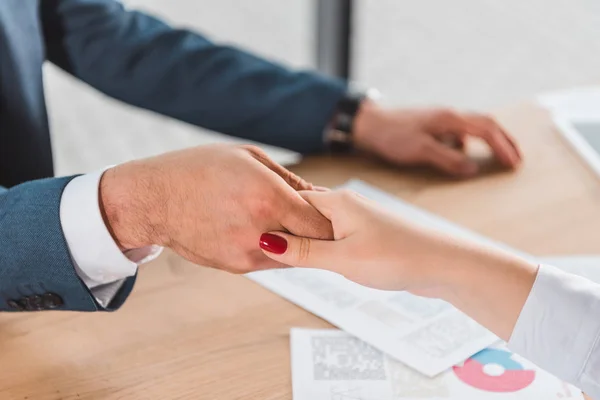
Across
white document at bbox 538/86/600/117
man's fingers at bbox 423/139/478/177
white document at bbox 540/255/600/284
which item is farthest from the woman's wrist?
white document at bbox 538/86/600/117

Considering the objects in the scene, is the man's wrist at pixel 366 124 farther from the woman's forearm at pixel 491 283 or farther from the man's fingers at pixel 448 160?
the woman's forearm at pixel 491 283

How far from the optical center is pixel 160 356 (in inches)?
33.2

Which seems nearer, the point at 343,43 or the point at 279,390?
the point at 279,390

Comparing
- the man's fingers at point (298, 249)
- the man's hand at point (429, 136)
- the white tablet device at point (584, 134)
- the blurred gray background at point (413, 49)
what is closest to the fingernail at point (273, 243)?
the man's fingers at point (298, 249)

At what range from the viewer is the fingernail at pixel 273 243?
31.4 inches

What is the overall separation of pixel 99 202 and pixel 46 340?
17 centimetres

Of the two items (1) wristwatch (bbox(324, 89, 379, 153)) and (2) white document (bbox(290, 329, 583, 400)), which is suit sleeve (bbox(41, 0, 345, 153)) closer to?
(1) wristwatch (bbox(324, 89, 379, 153))

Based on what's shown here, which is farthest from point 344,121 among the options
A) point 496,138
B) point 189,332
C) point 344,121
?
point 189,332

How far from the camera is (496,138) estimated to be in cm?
129

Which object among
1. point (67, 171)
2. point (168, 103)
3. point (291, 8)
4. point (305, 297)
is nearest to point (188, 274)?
point (305, 297)

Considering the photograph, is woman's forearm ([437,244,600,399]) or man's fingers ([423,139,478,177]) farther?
man's fingers ([423,139,478,177])

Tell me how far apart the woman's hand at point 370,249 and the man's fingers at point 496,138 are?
53cm

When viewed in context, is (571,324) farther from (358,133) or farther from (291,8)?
(291,8)

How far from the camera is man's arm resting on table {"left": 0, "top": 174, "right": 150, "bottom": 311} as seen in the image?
835 mm
